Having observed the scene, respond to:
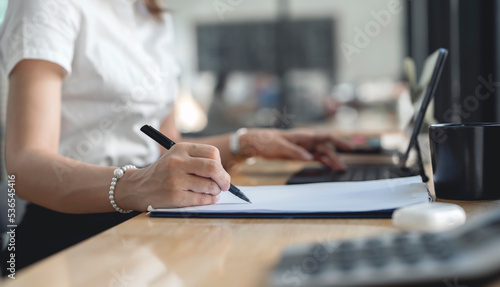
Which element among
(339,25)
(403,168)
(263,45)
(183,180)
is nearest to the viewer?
(183,180)

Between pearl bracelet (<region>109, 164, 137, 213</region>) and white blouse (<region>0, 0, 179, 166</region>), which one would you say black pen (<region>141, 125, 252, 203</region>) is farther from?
white blouse (<region>0, 0, 179, 166</region>)

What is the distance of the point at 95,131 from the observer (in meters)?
1.15

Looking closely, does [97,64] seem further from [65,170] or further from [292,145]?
[292,145]

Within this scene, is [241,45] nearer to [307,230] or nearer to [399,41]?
[399,41]

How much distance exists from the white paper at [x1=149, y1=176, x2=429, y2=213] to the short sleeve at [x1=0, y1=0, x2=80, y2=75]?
1.50ft

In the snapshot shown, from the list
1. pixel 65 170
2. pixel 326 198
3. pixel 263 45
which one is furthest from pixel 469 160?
pixel 263 45

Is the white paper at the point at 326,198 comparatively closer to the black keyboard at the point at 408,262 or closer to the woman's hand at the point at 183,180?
the woman's hand at the point at 183,180

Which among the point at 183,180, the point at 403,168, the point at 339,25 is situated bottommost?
the point at 403,168

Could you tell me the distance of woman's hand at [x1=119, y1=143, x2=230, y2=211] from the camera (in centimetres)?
70

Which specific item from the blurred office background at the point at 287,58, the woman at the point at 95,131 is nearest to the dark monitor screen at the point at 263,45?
the blurred office background at the point at 287,58

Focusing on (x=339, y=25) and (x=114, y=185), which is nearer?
(x=114, y=185)

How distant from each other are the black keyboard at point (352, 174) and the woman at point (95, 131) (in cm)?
6

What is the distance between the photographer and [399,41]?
7.07 metres

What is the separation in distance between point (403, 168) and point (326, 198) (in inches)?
16.9
